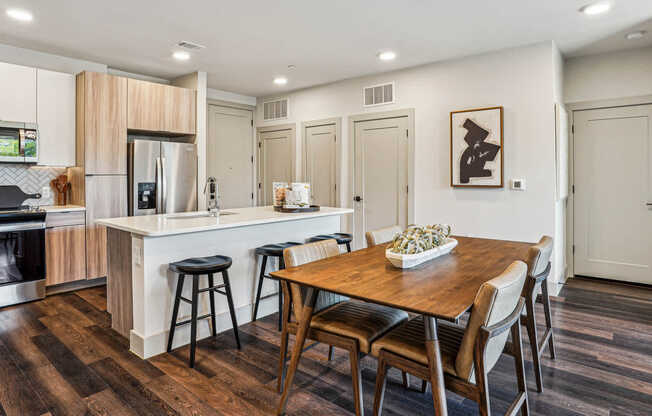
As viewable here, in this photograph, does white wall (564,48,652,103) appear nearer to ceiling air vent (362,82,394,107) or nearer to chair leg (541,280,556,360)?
ceiling air vent (362,82,394,107)

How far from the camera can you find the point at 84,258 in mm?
4301

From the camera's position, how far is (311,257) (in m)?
2.23

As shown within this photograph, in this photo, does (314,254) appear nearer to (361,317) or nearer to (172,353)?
(361,317)

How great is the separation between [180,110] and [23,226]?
86.4 inches

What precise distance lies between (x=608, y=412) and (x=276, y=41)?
12.9 feet

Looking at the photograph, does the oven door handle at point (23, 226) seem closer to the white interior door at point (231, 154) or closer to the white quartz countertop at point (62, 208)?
the white quartz countertop at point (62, 208)

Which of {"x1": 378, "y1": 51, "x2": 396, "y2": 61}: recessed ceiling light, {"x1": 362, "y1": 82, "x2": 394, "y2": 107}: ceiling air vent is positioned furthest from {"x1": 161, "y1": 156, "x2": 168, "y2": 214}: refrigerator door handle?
{"x1": 378, "y1": 51, "x2": 396, "y2": 61}: recessed ceiling light

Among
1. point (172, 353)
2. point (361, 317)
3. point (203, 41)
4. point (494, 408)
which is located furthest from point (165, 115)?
point (494, 408)

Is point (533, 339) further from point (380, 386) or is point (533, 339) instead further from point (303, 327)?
point (303, 327)

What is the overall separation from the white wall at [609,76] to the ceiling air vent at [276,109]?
389 cm

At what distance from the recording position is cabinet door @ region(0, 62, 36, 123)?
391 centimetres

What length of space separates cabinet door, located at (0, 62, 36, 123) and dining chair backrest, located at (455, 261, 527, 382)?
15.4 ft

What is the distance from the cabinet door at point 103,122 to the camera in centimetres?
427

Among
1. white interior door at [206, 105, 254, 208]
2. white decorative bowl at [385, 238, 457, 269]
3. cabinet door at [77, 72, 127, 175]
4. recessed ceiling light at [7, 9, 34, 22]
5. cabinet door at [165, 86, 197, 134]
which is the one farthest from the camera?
white interior door at [206, 105, 254, 208]
